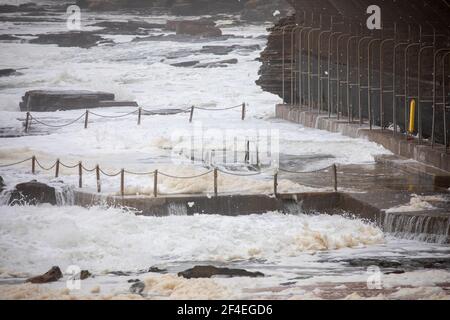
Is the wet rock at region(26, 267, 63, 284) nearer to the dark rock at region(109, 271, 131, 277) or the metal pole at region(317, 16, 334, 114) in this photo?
the dark rock at region(109, 271, 131, 277)

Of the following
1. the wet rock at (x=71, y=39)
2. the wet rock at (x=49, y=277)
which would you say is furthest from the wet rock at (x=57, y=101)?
the wet rock at (x=71, y=39)

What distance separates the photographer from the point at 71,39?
8106 centimetres

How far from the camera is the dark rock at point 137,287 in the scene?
1631 centimetres

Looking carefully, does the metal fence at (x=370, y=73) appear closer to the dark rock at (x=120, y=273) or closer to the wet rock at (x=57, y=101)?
the wet rock at (x=57, y=101)

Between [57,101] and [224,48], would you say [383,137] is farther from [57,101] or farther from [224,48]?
[224,48]

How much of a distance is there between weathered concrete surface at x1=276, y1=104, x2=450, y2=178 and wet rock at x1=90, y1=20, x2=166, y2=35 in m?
49.7

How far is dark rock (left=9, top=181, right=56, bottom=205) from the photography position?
74.5ft

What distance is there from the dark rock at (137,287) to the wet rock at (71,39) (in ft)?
211

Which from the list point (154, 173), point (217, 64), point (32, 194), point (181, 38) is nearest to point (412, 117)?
point (154, 173)

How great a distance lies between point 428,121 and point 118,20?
6651 centimetres

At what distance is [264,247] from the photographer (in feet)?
63.6

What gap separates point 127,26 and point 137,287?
244ft

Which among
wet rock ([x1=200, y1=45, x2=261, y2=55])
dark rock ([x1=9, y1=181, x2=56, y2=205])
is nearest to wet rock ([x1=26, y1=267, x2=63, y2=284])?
dark rock ([x1=9, y1=181, x2=56, y2=205])
